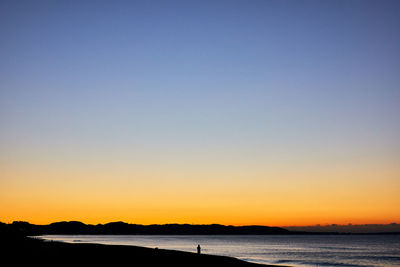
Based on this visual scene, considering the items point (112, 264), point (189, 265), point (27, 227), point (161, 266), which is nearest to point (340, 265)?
point (189, 265)

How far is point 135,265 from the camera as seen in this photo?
109ft

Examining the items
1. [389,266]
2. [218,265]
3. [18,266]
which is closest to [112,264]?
[18,266]

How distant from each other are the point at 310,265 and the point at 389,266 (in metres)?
14.2

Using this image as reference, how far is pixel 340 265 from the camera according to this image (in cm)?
6438

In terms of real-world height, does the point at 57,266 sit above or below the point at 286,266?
above

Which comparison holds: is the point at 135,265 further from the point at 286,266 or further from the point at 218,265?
the point at 286,266

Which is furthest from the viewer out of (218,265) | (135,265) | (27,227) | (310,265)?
(27,227)

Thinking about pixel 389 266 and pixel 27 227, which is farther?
pixel 27 227

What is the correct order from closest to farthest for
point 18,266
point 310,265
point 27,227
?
point 18,266 < point 310,265 < point 27,227

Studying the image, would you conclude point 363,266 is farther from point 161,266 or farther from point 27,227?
point 27,227

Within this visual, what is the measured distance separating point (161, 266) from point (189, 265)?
12.8 ft

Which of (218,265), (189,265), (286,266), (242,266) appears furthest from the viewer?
(286,266)

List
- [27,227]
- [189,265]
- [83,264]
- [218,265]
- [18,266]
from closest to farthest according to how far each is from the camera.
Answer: [18,266]
[83,264]
[189,265]
[218,265]
[27,227]

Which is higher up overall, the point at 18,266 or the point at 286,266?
the point at 18,266
